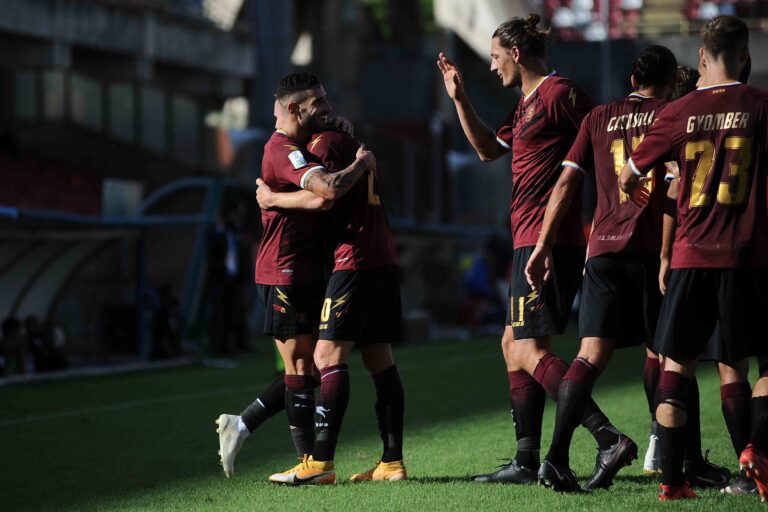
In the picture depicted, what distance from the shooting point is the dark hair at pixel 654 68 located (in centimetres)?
677

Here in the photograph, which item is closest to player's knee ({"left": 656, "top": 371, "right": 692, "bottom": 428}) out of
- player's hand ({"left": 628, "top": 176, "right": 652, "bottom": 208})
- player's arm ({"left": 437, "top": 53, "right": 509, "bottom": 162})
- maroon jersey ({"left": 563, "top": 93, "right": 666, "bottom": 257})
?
maroon jersey ({"left": 563, "top": 93, "right": 666, "bottom": 257})

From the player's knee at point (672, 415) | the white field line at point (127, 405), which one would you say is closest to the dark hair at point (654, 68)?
the player's knee at point (672, 415)

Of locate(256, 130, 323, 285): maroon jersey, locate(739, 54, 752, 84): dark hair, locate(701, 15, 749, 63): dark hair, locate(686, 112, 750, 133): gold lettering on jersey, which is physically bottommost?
locate(256, 130, 323, 285): maroon jersey

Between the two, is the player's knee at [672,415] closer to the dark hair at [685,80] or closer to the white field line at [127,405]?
the dark hair at [685,80]

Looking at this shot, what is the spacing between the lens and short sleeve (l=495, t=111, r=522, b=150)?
23.4ft

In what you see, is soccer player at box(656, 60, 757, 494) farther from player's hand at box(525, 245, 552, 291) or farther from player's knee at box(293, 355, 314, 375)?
player's knee at box(293, 355, 314, 375)

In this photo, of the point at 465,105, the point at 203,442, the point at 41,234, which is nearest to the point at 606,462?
the point at 465,105

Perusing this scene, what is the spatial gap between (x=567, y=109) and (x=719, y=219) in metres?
1.17

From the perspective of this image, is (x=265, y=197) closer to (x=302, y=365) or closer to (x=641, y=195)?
(x=302, y=365)

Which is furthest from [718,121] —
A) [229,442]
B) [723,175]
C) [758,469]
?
[229,442]

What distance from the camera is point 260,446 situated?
29.3 feet

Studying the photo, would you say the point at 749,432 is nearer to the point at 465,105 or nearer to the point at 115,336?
the point at 465,105

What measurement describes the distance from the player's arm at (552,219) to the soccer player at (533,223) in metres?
0.16

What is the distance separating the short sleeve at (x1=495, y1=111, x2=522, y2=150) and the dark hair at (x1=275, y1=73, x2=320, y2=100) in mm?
958
